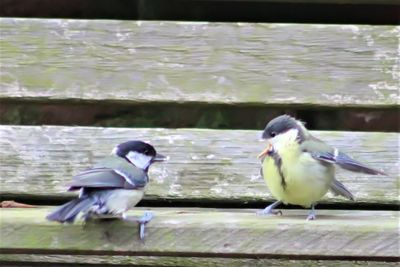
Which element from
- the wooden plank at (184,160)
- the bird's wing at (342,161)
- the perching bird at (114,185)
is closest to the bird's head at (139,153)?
the perching bird at (114,185)

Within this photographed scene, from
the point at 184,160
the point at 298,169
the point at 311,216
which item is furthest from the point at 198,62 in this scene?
the point at 311,216

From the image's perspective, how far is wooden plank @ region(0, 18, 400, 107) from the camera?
1.76 m

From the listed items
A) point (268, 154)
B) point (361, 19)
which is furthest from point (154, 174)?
point (361, 19)

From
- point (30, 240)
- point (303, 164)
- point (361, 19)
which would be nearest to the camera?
point (30, 240)

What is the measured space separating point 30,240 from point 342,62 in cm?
71

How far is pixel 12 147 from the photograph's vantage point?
5.77 ft

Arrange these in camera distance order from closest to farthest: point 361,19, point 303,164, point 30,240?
1. point 30,240
2. point 303,164
3. point 361,19

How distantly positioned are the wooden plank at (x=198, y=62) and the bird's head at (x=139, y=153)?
0.18 m

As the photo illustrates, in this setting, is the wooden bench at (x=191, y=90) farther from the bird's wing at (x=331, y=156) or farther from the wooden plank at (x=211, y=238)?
the wooden plank at (x=211, y=238)

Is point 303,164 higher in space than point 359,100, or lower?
lower

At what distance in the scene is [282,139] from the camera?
161 cm

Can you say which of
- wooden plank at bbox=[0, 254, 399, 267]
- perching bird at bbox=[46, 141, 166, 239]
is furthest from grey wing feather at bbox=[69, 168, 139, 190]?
wooden plank at bbox=[0, 254, 399, 267]

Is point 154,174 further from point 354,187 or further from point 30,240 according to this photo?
point 30,240

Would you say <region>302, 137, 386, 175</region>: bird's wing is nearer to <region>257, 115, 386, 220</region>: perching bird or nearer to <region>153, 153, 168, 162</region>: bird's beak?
<region>257, 115, 386, 220</region>: perching bird
